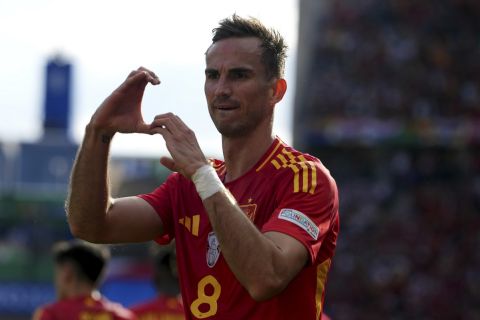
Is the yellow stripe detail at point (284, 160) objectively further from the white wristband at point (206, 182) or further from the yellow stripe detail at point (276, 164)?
the white wristband at point (206, 182)

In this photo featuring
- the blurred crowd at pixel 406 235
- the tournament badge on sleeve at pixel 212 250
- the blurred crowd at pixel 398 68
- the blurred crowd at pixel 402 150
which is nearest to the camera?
the tournament badge on sleeve at pixel 212 250

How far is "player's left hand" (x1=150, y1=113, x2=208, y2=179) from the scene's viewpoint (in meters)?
3.47

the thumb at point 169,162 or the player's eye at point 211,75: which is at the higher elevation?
the player's eye at point 211,75

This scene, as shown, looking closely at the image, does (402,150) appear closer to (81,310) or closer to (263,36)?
(81,310)

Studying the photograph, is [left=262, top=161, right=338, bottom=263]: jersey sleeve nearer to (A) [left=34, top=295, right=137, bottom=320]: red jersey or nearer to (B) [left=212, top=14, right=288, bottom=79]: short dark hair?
(B) [left=212, top=14, right=288, bottom=79]: short dark hair

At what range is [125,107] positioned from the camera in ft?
12.4

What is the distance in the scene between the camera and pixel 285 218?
3.52 meters

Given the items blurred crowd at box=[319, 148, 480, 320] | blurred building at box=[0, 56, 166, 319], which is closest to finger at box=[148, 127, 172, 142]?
blurred building at box=[0, 56, 166, 319]

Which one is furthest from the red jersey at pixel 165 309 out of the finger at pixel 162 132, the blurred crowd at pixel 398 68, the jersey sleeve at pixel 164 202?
the blurred crowd at pixel 398 68

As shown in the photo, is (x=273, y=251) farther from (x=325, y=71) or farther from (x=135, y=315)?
(x=325, y=71)

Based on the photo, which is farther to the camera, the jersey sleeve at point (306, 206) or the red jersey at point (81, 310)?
the red jersey at point (81, 310)

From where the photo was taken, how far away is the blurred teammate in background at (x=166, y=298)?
817cm

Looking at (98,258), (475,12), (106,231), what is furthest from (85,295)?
(475,12)

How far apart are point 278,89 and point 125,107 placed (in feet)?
1.94
